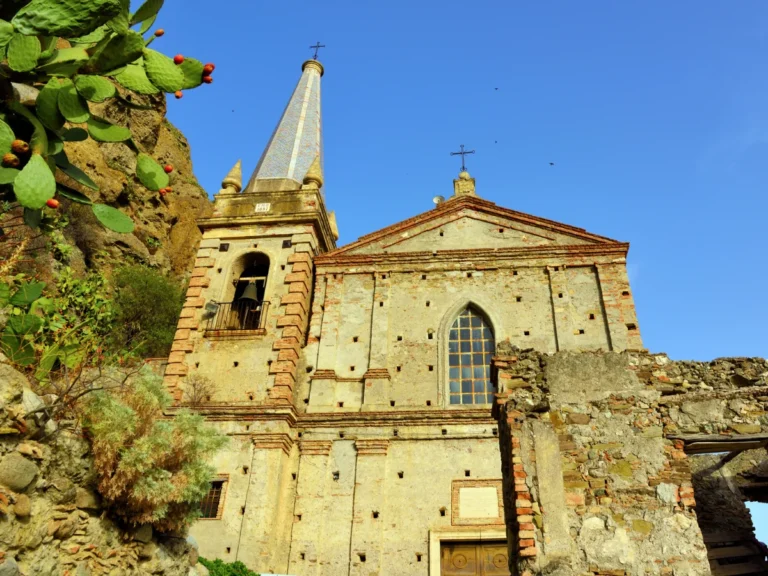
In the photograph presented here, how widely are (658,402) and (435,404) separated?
862cm

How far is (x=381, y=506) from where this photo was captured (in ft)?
47.5

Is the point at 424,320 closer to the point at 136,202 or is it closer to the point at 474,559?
the point at 474,559

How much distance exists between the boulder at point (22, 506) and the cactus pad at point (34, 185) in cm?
385

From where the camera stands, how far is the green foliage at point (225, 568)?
1212cm

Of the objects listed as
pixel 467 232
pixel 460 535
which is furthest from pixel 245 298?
pixel 460 535

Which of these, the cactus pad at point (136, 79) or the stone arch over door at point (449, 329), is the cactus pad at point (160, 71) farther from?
the stone arch over door at point (449, 329)

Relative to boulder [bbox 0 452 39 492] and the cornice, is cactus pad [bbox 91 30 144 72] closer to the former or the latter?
boulder [bbox 0 452 39 492]

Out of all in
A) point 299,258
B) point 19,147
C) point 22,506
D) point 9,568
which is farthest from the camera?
point 299,258

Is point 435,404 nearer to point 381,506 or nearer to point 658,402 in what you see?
point 381,506

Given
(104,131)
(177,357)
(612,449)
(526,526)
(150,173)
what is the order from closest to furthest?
1. (104,131)
2. (150,173)
3. (526,526)
4. (612,449)
5. (177,357)

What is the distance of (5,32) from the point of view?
14.1ft

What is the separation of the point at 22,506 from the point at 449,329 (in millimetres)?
12082

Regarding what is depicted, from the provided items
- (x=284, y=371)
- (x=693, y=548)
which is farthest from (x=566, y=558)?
(x=284, y=371)

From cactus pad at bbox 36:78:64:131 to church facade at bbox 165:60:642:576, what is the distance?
11.5 meters
